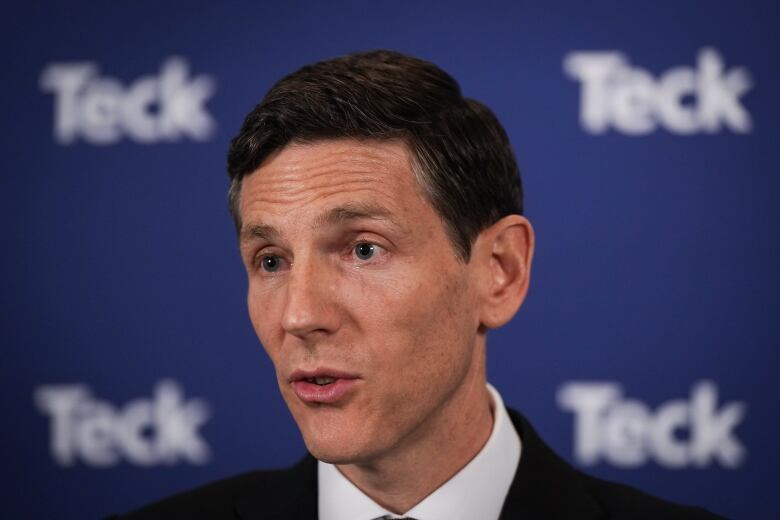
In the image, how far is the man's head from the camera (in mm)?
1716

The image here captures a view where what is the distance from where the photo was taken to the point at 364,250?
5.72ft

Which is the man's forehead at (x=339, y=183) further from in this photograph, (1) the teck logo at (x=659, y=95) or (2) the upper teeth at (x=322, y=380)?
(1) the teck logo at (x=659, y=95)

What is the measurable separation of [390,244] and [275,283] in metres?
0.24

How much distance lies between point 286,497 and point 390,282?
60cm

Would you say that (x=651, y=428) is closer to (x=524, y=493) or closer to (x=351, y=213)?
(x=524, y=493)

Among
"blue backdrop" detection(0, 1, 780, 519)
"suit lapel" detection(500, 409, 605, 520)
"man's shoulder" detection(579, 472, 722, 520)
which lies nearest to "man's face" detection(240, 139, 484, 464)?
"suit lapel" detection(500, 409, 605, 520)

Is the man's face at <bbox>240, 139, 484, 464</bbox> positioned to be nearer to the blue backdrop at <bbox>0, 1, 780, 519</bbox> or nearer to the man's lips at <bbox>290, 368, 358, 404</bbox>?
the man's lips at <bbox>290, 368, 358, 404</bbox>

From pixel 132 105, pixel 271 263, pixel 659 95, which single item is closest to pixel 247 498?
pixel 271 263

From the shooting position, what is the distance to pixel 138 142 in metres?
3.09

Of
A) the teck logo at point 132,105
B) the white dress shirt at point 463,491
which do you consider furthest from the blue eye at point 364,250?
the teck logo at point 132,105

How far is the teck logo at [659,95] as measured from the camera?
285 centimetres

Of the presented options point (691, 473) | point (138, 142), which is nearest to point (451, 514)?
point (691, 473)

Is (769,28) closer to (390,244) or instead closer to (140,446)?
(390,244)

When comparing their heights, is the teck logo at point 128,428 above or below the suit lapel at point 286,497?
above
